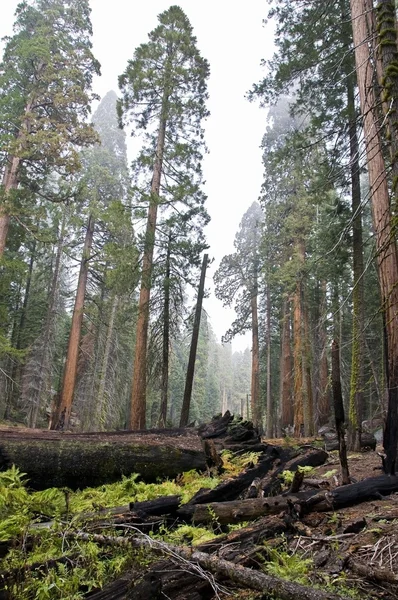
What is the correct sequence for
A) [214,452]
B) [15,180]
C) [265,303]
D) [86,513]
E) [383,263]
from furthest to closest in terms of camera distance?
[265,303] < [15,180] < [214,452] < [383,263] < [86,513]

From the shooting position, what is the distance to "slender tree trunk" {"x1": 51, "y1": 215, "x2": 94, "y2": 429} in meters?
18.2

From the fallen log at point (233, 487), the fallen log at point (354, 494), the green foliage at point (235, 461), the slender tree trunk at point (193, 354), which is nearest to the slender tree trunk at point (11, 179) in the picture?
the slender tree trunk at point (193, 354)

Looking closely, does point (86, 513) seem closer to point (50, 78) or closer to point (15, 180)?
point (15, 180)

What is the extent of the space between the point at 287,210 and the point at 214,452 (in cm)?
1736

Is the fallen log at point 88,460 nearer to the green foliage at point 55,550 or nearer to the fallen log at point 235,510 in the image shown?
the green foliage at point 55,550

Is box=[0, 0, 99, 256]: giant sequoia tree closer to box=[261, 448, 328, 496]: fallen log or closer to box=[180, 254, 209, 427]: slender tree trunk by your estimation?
box=[180, 254, 209, 427]: slender tree trunk

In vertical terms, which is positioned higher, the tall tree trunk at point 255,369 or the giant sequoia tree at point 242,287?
the giant sequoia tree at point 242,287

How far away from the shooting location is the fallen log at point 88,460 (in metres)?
5.85

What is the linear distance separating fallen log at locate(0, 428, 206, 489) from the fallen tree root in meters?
2.64

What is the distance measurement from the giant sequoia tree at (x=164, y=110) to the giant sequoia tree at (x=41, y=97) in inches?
89.5

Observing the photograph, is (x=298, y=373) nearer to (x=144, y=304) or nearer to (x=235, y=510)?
(x=144, y=304)

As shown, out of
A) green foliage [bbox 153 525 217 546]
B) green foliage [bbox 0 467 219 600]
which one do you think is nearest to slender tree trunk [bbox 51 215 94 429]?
green foliage [bbox 0 467 219 600]

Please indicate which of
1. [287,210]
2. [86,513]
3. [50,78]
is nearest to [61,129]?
[50,78]

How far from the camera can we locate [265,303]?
31.3 metres
